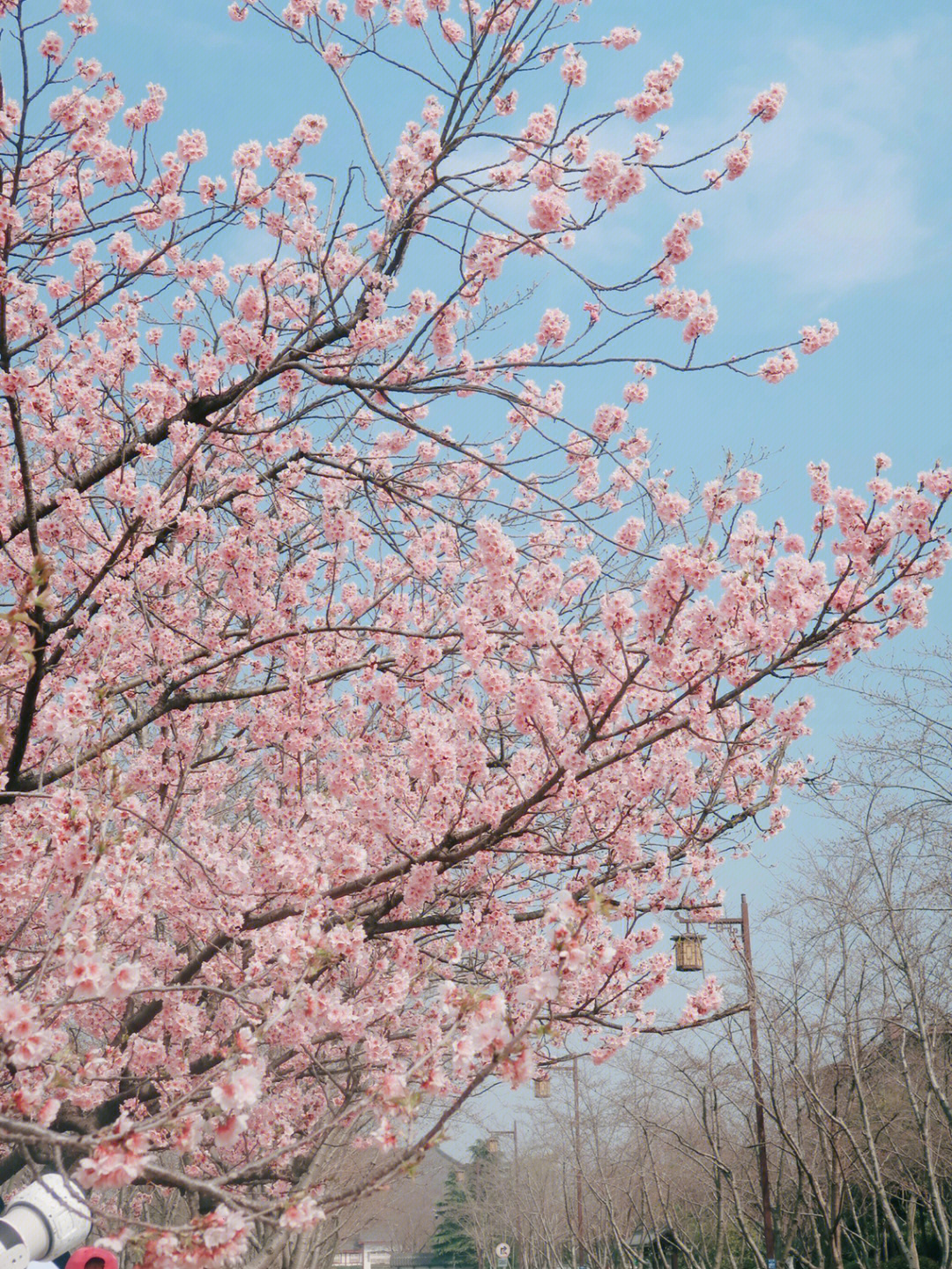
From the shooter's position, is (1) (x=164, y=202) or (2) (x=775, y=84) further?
(1) (x=164, y=202)

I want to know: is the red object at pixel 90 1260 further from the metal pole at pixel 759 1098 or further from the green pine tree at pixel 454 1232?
the green pine tree at pixel 454 1232

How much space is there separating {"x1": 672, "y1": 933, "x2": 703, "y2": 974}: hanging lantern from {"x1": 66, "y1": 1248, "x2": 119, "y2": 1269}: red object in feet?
19.7

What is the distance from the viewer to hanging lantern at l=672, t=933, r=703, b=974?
1062 cm

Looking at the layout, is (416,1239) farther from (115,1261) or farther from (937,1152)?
(115,1261)

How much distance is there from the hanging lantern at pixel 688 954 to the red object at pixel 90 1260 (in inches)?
237

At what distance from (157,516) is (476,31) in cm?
316

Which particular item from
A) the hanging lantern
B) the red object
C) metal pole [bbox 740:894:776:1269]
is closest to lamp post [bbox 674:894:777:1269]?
metal pole [bbox 740:894:776:1269]

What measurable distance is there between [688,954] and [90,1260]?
6294mm

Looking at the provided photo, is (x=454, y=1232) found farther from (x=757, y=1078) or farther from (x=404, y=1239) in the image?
(x=757, y=1078)

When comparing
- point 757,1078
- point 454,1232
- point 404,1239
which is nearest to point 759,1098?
point 757,1078

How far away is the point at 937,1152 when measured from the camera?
1644 centimetres

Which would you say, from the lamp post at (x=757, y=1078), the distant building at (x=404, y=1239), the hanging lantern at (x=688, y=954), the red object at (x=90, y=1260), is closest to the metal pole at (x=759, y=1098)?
the lamp post at (x=757, y=1078)

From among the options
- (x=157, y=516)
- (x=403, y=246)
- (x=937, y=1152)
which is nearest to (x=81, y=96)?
(x=403, y=246)

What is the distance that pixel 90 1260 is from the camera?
20.6 feet
